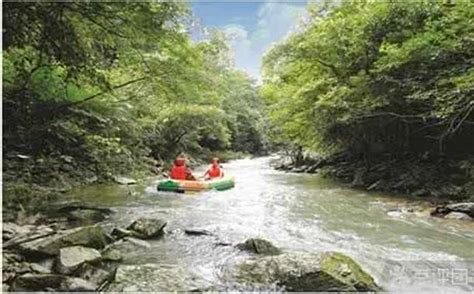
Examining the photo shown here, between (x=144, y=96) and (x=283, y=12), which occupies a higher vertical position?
(x=283, y=12)

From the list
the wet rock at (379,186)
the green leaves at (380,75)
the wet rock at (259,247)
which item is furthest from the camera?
the wet rock at (379,186)

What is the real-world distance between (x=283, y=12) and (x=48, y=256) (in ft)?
75.3

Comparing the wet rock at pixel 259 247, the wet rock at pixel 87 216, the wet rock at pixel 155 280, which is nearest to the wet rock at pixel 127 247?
the wet rock at pixel 155 280

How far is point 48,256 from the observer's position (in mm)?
5691

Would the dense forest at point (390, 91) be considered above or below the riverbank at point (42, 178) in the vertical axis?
above

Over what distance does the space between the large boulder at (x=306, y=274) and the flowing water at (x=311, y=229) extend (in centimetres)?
36

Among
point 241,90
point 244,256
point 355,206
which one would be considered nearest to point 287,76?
point 355,206

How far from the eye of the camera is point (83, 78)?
30.5 ft

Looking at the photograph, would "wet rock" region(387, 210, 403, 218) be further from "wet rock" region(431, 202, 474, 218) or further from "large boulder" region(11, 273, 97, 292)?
"large boulder" region(11, 273, 97, 292)

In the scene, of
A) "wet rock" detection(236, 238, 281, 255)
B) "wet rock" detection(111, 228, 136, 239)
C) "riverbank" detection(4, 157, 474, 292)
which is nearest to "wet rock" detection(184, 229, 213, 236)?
"riverbank" detection(4, 157, 474, 292)

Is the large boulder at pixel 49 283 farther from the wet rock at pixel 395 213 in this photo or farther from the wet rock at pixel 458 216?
the wet rock at pixel 458 216

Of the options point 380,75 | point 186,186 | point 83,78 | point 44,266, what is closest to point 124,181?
point 186,186

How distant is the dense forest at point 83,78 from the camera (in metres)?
6.98

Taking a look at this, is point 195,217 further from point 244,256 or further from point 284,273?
point 284,273
